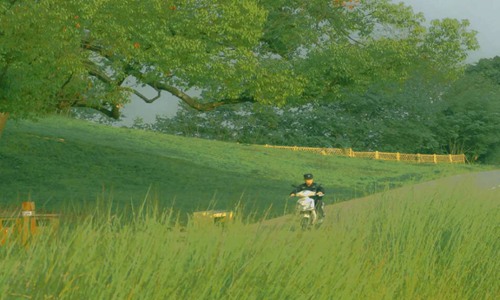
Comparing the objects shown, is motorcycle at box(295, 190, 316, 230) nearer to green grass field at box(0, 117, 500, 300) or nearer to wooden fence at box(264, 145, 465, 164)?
green grass field at box(0, 117, 500, 300)

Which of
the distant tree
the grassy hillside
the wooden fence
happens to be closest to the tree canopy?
the distant tree

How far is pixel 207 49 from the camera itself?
2695 centimetres

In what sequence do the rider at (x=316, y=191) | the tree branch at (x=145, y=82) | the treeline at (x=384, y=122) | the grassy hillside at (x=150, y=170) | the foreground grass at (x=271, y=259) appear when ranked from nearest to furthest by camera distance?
the foreground grass at (x=271, y=259)
the rider at (x=316, y=191)
the tree branch at (x=145, y=82)
the grassy hillside at (x=150, y=170)
the treeline at (x=384, y=122)

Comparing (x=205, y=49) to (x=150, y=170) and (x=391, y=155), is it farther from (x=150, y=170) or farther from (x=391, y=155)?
(x=391, y=155)

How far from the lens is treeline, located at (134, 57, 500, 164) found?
210 feet

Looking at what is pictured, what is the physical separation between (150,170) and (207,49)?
9.23 m

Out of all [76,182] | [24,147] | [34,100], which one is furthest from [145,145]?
[34,100]

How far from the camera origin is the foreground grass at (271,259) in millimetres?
5375

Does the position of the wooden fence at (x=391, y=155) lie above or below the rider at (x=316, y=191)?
above

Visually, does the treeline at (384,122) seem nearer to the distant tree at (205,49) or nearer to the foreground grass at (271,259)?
the distant tree at (205,49)

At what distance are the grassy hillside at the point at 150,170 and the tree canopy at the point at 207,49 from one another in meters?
2.75

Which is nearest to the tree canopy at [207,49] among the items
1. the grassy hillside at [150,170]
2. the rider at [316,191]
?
the grassy hillside at [150,170]

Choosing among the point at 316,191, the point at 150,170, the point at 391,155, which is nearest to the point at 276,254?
the point at 316,191

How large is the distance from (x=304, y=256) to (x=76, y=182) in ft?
80.1
